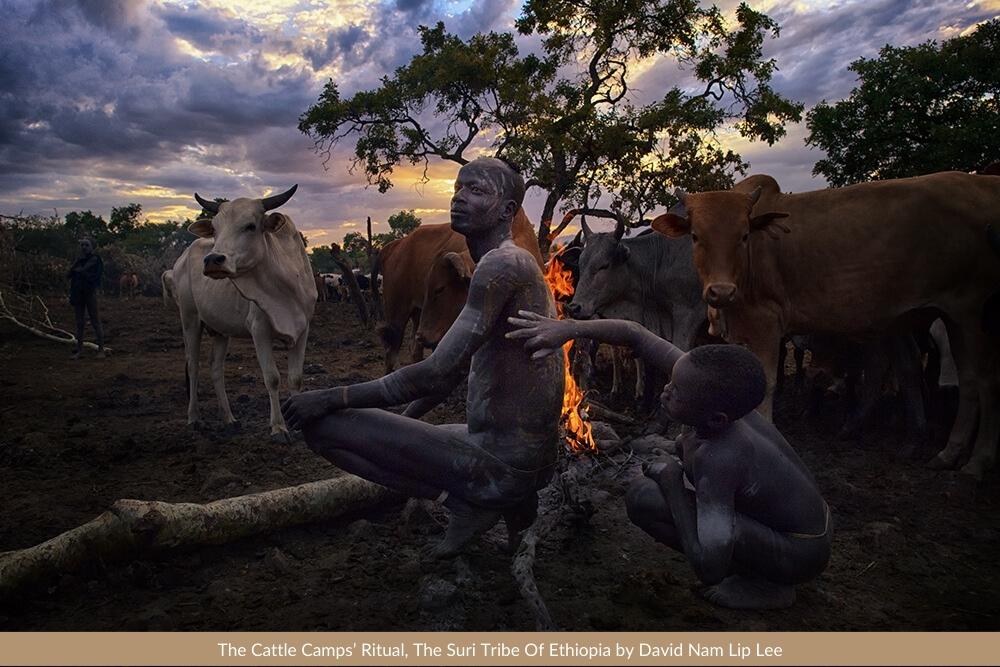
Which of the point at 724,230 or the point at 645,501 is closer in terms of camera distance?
the point at 645,501

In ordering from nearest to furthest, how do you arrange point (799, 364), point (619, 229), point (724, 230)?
point (724, 230) < point (619, 229) < point (799, 364)

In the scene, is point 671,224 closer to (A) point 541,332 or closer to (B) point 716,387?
(B) point 716,387

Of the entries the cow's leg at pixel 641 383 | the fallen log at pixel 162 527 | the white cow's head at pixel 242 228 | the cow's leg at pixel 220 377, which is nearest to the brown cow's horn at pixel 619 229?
the cow's leg at pixel 641 383

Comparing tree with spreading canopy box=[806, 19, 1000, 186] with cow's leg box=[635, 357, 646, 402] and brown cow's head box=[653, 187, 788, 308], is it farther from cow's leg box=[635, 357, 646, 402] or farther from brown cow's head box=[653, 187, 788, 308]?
brown cow's head box=[653, 187, 788, 308]

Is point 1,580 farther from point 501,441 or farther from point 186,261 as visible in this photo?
point 186,261

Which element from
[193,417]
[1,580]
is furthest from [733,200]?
[193,417]

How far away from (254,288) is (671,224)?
13.9ft

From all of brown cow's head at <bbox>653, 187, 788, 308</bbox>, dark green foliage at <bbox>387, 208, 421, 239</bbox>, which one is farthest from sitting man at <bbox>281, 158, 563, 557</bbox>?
dark green foliage at <bbox>387, 208, 421, 239</bbox>

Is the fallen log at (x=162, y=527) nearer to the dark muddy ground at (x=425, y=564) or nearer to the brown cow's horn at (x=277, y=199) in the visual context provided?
the dark muddy ground at (x=425, y=564)

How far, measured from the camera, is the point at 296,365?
687 centimetres

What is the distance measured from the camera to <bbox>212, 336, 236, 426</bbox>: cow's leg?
289 inches

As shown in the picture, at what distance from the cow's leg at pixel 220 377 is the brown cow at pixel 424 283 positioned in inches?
79.9

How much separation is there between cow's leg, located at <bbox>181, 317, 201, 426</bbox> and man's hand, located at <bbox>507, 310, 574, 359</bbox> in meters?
5.79

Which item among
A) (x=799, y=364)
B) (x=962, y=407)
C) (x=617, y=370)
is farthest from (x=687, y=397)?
(x=799, y=364)
